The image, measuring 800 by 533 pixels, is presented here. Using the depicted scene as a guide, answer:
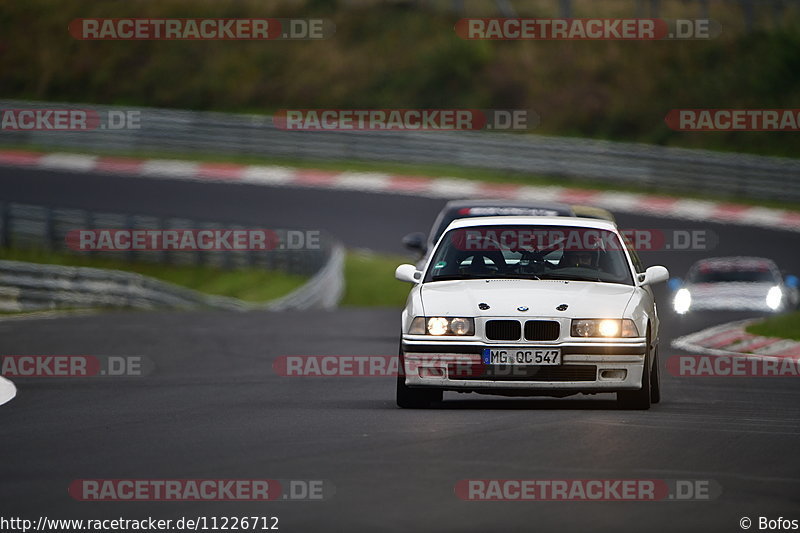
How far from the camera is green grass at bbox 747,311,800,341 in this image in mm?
18844

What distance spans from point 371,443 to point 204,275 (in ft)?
72.4

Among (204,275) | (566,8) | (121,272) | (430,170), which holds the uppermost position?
(566,8)

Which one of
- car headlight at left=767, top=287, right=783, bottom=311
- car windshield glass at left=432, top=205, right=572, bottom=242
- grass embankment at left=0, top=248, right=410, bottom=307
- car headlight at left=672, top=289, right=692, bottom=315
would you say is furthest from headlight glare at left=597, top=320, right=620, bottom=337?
grass embankment at left=0, top=248, right=410, bottom=307

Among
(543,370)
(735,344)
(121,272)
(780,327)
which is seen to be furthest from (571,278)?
(121,272)

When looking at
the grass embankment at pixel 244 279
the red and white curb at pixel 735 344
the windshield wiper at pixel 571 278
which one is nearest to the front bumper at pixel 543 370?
the windshield wiper at pixel 571 278

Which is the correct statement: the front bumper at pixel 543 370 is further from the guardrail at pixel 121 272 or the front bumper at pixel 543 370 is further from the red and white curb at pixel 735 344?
the guardrail at pixel 121 272

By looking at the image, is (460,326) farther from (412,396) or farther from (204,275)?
(204,275)

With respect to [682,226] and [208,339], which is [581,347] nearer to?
[208,339]

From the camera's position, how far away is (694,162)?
39.3m

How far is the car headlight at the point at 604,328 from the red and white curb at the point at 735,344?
252 inches

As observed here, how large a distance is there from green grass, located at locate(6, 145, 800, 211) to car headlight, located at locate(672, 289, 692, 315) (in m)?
12.8

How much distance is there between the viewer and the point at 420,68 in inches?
2000

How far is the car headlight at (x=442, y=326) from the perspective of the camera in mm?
11094

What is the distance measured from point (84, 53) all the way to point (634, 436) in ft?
157
